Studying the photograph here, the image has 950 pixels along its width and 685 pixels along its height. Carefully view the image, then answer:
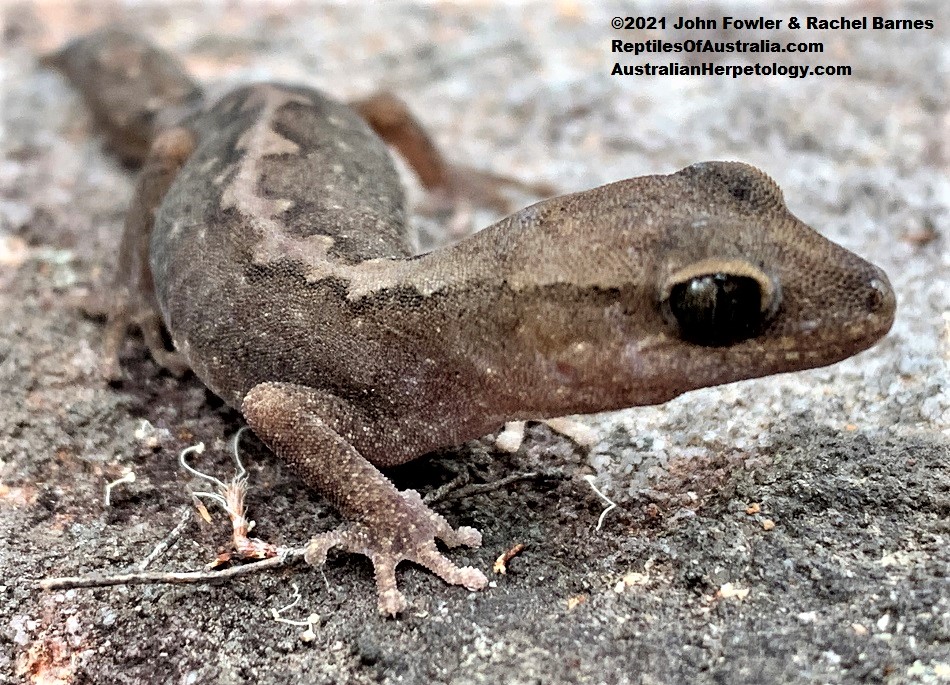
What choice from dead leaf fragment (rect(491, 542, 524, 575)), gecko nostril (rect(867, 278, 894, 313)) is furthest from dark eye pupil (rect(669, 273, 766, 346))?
dead leaf fragment (rect(491, 542, 524, 575))

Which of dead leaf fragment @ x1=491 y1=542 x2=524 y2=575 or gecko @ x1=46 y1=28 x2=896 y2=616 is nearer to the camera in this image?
gecko @ x1=46 y1=28 x2=896 y2=616

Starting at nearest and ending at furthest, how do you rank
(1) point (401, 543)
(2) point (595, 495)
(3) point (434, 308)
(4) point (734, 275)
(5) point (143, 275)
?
(4) point (734, 275), (1) point (401, 543), (3) point (434, 308), (2) point (595, 495), (5) point (143, 275)

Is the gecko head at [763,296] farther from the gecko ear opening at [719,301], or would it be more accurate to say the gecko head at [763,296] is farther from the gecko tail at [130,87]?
the gecko tail at [130,87]

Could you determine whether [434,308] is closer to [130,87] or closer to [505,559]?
[505,559]

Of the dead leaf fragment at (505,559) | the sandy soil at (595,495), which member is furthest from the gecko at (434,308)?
the sandy soil at (595,495)

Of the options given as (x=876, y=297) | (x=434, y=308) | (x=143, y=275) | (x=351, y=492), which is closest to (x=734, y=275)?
(x=876, y=297)

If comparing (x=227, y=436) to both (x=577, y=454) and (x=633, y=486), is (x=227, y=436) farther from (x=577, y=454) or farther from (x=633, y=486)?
(x=633, y=486)

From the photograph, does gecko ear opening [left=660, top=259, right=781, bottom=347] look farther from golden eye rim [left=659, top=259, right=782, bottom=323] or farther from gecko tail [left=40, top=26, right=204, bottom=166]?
gecko tail [left=40, top=26, right=204, bottom=166]
